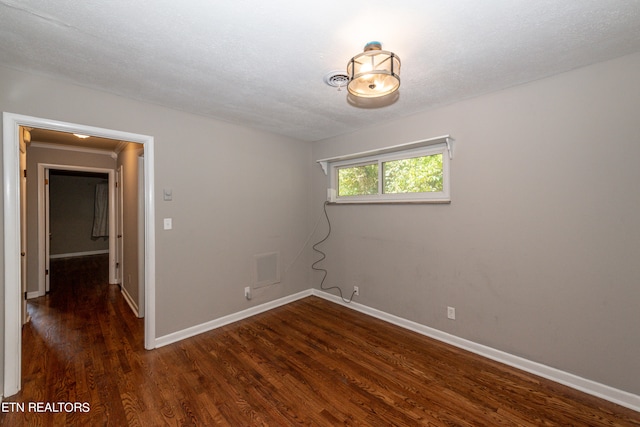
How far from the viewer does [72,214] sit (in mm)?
7375

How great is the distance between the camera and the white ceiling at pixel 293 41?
4.41ft

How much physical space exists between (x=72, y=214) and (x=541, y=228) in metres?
10.1

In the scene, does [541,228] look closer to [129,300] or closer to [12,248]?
[12,248]

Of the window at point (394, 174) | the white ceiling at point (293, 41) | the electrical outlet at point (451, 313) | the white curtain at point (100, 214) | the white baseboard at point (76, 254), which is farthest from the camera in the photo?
the white curtain at point (100, 214)

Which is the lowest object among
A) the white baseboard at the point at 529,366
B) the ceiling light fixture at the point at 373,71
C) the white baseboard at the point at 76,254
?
the white baseboard at the point at 529,366

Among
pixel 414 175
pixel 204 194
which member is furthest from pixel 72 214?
pixel 414 175

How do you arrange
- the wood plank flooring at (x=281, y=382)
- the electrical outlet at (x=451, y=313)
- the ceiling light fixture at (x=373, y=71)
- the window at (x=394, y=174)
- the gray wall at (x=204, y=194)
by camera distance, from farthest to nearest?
the window at (x=394, y=174) < the electrical outlet at (x=451, y=313) < the gray wall at (x=204, y=194) < the wood plank flooring at (x=281, y=382) < the ceiling light fixture at (x=373, y=71)

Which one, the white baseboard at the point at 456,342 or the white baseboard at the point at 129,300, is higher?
the white baseboard at the point at 129,300

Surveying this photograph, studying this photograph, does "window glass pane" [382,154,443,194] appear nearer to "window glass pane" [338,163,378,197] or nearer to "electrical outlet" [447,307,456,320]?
"window glass pane" [338,163,378,197]

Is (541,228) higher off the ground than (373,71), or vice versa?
(373,71)

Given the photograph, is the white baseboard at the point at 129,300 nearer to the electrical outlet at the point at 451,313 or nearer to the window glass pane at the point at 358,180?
the window glass pane at the point at 358,180

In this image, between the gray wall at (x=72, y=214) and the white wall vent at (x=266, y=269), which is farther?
the gray wall at (x=72, y=214)

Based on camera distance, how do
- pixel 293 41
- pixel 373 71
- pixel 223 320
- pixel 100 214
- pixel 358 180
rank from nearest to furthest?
1. pixel 373 71
2. pixel 293 41
3. pixel 223 320
4. pixel 358 180
5. pixel 100 214

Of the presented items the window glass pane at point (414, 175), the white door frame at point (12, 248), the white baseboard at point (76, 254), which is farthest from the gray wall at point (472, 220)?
the white baseboard at point (76, 254)
